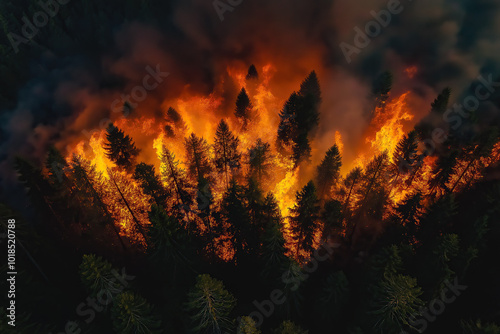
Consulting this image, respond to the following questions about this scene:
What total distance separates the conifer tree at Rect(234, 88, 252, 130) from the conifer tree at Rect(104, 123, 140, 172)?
16.7 m

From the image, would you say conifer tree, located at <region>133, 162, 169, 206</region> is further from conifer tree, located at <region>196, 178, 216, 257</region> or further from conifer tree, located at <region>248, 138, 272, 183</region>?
conifer tree, located at <region>248, 138, 272, 183</region>

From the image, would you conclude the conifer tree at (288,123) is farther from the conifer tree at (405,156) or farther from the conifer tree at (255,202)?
the conifer tree at (255,202)

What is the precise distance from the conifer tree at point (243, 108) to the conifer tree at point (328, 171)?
15.7m

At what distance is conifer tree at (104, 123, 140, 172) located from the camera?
33469 millimetres

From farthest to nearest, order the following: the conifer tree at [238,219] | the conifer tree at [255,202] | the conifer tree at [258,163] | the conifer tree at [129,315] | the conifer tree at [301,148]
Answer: the conifer tree at [301,148], the conifer tree at [258,163], the conifer tree at [255,202], the conifer tree at [238,219], the conifer tree at [129,315]

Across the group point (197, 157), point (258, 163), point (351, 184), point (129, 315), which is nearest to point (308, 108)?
point (258, 163)

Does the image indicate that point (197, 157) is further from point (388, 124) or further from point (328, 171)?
point (388, 124)

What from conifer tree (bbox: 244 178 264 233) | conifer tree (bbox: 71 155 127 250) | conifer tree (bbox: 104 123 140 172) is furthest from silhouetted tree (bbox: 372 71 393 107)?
conifer tree (bbox: 71 155 127 250)

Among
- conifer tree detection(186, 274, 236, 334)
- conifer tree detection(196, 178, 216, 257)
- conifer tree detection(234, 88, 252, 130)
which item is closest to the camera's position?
conifer tree detection(186, 274, 236, 334)

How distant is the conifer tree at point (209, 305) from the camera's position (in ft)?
57.7

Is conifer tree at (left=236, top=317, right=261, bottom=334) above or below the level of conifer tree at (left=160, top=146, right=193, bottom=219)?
below

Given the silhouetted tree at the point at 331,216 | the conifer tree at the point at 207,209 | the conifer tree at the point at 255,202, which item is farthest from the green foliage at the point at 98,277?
the silhouetted tree at the point at 331,216

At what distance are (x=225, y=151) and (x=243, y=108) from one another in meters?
11.1

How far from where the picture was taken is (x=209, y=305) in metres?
17.7
